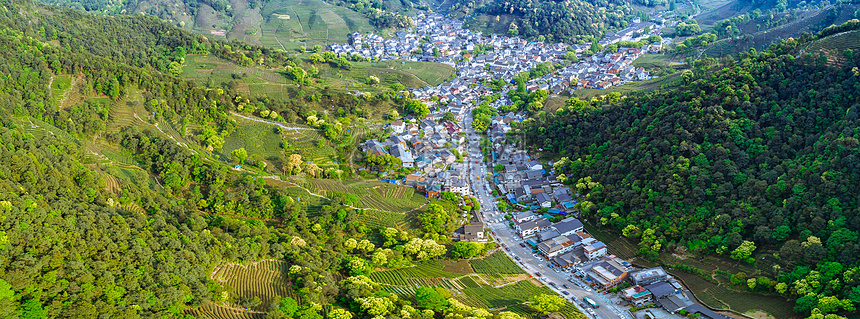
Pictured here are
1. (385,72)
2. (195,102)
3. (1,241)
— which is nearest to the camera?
(1,241)

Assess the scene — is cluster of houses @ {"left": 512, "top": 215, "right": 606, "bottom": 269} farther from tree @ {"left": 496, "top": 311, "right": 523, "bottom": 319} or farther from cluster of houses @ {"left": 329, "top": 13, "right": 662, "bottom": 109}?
cluster of houses @ {"left": 329, "top": 13, "right": 662, "bottom": 109}

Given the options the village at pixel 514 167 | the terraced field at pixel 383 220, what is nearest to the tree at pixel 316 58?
the village at pixel 514 167

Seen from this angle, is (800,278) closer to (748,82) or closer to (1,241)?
(748,82)

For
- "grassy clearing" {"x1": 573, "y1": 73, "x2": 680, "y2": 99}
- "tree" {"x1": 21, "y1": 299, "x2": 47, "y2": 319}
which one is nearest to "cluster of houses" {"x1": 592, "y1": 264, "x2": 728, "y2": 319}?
"tree" {"x1": 21, "y1": 299, "x2": 47, "y2": 319}

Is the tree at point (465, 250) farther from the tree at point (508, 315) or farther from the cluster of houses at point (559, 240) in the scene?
the tree at point (508, 315)

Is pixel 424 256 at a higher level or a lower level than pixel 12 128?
lower

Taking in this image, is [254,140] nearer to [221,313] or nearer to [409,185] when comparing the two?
[409,185]

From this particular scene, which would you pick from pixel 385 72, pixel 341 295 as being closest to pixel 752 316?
pixel 341 295
